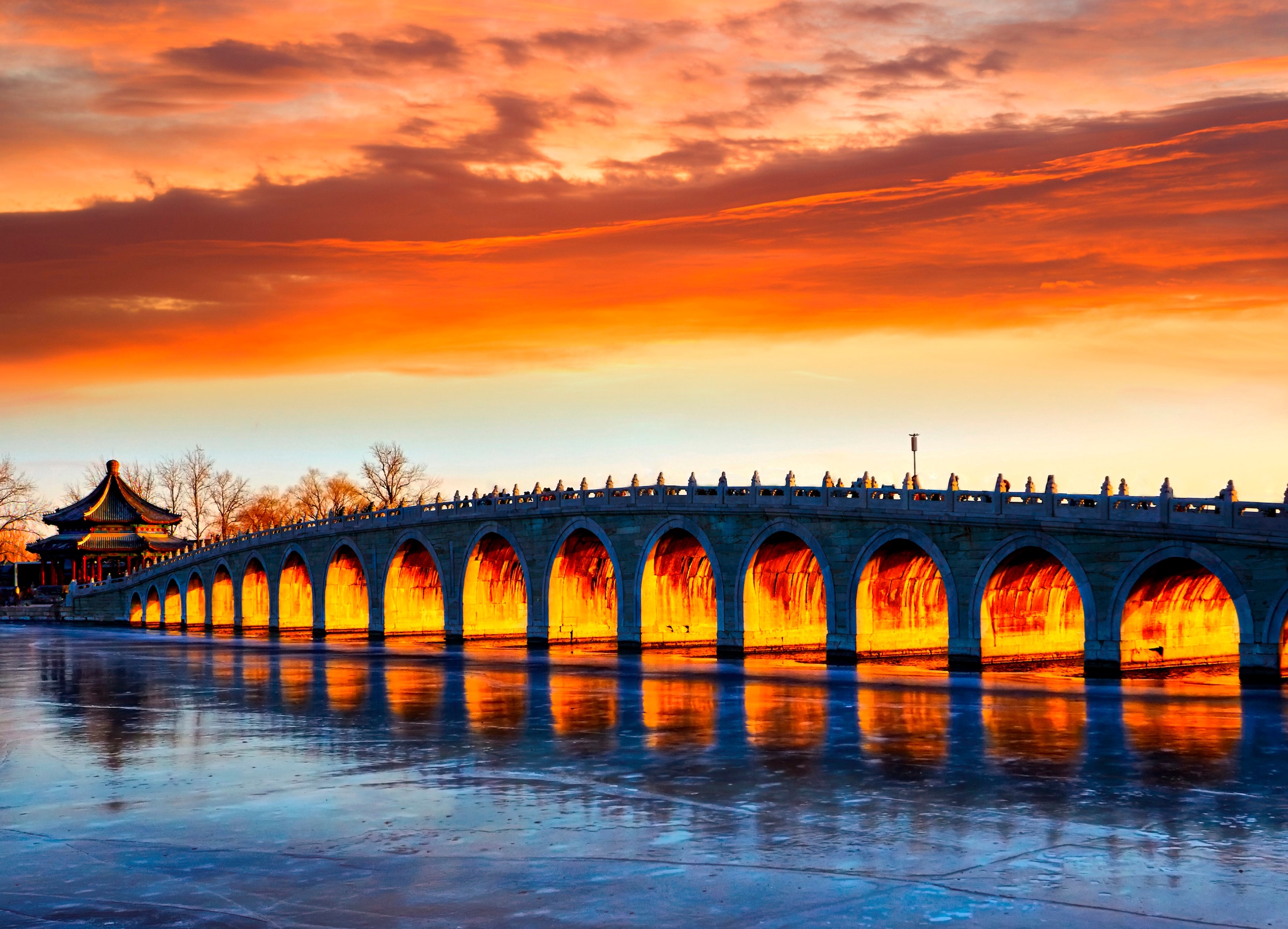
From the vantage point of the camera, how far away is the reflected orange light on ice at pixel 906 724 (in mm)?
19859

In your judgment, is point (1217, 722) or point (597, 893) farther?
point (1217, 722)

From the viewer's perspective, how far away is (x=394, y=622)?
2544 inches

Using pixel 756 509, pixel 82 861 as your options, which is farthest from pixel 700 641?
pixel 82 861

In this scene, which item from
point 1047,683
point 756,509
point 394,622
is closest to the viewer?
point 1047,683

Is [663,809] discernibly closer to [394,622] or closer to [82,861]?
[82,861]

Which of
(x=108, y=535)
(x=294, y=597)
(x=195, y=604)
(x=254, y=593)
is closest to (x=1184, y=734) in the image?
→ (x=294, y=597)

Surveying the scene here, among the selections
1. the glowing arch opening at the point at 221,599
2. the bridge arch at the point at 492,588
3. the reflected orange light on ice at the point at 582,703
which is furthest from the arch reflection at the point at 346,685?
the glowing arch opening at the point at 221,599

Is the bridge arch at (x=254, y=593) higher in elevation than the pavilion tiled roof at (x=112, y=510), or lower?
lower

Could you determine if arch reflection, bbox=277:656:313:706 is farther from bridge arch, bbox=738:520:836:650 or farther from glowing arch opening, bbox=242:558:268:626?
glowing arch opening, bbox=242:558:268:626

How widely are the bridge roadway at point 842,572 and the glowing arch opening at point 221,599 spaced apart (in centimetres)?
1620

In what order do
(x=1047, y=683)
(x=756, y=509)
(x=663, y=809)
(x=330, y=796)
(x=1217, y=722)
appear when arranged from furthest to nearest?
(x=756, y=509)
(x=1047, y=683)
(x=1217, y=722)
(x=330, y=796)
(x=663, y=809)

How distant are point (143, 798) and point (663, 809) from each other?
6371mm

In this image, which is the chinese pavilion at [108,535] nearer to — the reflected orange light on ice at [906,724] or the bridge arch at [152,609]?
the bridge arch at [152,609]

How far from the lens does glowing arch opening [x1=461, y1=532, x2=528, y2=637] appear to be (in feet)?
192
